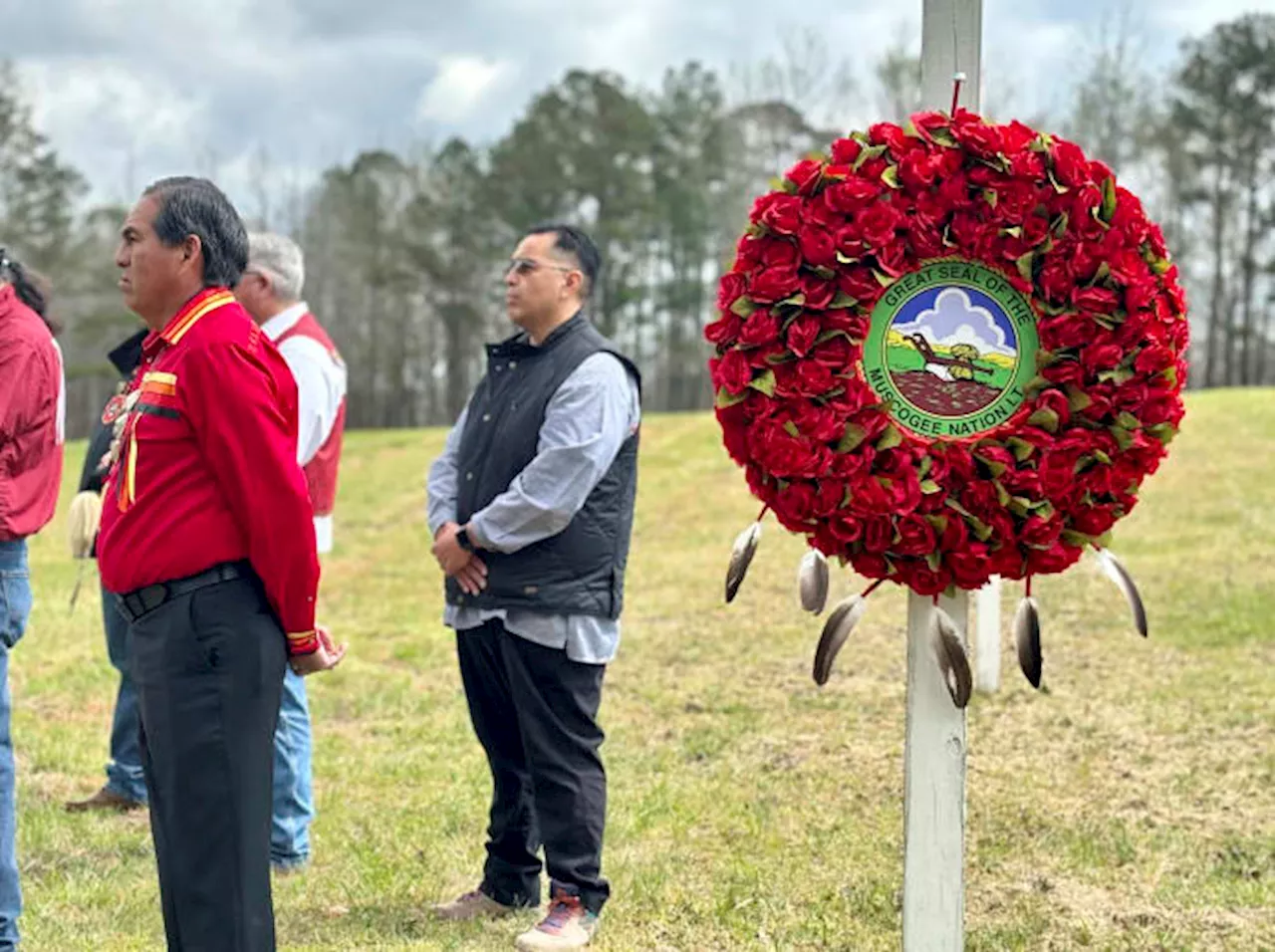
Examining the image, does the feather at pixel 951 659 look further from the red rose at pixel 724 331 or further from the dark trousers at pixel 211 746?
the dark trousers at pixel 211 746

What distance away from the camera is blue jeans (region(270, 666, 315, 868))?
5688 mm

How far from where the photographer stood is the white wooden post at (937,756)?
3.73 metres

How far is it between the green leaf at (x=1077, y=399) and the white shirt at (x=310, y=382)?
9.70ft

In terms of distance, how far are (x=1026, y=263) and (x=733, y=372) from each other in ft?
2.36

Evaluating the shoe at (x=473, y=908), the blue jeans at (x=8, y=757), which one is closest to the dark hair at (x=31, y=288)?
the blue jeans at (x=8, y=757)

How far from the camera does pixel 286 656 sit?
360cm

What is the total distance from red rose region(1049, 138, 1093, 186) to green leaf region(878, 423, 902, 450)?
68 cm

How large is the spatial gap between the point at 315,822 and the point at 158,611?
3.26 metres

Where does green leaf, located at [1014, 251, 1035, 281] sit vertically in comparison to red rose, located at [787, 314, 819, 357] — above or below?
above

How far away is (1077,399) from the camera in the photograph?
3.54 meters

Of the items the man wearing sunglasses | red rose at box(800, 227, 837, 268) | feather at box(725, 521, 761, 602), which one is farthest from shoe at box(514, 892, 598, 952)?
red rose at box(800, 227, 837, 268)

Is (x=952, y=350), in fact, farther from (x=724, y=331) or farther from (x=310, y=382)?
(x=310, y=382)

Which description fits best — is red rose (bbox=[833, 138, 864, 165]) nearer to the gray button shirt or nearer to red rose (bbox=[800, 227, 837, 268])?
red rose (bbox=[800, 227, 837, 268])

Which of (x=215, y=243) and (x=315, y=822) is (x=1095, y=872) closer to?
(x=315, y=822)
